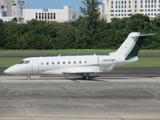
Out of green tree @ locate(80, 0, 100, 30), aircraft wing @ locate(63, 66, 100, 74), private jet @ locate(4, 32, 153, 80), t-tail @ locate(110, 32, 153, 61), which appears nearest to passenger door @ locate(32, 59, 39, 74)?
private jet @ locate(4, 32, 153, 80)

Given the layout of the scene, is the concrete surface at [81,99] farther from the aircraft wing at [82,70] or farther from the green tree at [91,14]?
the green tree at [91,14]

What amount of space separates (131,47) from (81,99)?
14.7 meters

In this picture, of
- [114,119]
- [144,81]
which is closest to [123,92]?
[144,81]

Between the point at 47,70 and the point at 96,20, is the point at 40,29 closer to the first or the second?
the point at 96,20

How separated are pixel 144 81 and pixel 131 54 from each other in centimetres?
355

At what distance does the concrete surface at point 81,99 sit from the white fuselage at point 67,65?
1.33 meters

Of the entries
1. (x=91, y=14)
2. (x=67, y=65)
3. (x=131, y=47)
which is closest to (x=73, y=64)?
(x=67, y=65)

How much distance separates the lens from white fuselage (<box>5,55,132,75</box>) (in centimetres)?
4000

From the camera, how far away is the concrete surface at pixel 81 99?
2173cm

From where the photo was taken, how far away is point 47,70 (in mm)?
40344

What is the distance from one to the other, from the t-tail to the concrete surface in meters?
2.61

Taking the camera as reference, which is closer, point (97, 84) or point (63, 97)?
point (63, 97)

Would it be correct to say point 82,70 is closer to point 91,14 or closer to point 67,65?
point 67,65

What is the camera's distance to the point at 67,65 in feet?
133
